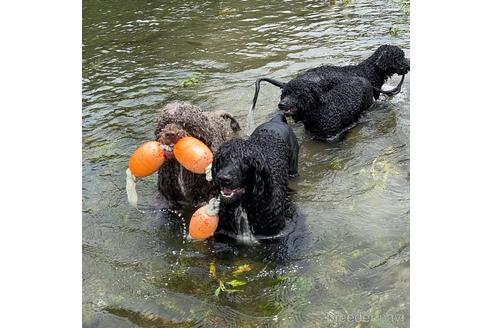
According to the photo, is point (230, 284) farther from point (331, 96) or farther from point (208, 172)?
point (331, 96)

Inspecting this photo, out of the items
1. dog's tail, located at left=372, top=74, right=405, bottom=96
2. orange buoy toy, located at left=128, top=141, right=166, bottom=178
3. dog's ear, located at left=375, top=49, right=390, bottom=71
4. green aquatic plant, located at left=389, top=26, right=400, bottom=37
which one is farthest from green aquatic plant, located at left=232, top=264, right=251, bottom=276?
green aquatic plant, located at left=389, top=26, right=400, bottom=37

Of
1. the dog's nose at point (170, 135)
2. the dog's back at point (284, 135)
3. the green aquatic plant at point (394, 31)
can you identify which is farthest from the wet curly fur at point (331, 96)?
the green aquatic plant at point (394, 31)

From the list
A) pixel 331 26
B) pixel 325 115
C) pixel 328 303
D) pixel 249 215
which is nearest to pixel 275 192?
pixel 249 215

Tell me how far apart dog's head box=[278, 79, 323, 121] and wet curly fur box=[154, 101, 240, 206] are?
148 centimetres

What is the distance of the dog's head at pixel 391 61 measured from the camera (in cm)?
825

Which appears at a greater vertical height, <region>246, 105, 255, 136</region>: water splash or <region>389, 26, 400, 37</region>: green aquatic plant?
<region>389, 26, 400, 37</region>: green aquatic plant

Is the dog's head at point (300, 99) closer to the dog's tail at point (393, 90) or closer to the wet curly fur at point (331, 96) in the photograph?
the wet curly fur at point (331, 96)

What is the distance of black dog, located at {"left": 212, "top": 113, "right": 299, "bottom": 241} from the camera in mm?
4703

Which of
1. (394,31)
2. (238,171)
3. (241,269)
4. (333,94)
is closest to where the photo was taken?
Answer: (238,171)

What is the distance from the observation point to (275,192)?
510 cm

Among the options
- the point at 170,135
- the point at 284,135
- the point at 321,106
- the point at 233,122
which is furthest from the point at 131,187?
the point at 321,106

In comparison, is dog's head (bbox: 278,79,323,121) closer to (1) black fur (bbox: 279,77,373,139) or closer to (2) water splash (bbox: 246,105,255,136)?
(1) black fur (bbox: 279,77,373,139)

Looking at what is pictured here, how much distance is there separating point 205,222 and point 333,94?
3.46 meters

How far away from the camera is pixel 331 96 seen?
7539 mm
